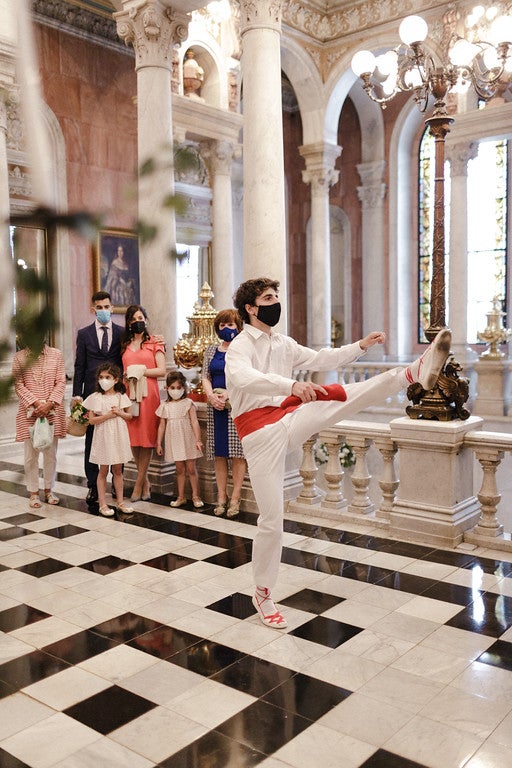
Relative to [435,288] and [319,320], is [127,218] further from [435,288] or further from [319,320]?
[319,320]

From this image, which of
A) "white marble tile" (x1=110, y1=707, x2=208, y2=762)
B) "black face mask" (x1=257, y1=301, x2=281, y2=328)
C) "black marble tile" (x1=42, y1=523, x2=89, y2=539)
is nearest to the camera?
"white marble tile" (x1=110, y1=707, x2=208, y2=762)

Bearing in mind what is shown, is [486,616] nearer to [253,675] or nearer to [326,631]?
[326,631]

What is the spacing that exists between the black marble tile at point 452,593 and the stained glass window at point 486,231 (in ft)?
42.6

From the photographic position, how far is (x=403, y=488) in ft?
19.2

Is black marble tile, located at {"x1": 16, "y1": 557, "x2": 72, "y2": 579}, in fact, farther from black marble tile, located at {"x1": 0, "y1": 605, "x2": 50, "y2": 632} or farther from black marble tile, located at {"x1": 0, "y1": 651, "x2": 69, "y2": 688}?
black marble tile, located at {"x1": 0, "y1": 651, "x2": 69, "y2": 688}

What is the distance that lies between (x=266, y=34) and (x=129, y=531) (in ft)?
16.1

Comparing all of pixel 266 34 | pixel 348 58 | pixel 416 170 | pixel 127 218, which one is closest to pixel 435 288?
pixel 266 34

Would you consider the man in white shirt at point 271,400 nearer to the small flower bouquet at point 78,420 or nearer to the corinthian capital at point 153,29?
the small flower bouquet at point 78,420

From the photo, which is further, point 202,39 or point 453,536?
point 202,39

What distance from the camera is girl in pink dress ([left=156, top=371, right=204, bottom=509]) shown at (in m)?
6.73

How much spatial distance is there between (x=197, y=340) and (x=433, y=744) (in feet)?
17.1

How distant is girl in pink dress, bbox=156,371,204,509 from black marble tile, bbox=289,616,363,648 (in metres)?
2.77

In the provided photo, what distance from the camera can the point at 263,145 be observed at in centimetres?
726

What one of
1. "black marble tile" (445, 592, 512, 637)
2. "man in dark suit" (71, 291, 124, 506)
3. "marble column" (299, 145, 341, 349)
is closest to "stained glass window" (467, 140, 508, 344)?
"marble column" (299, 145, 341, 349)
